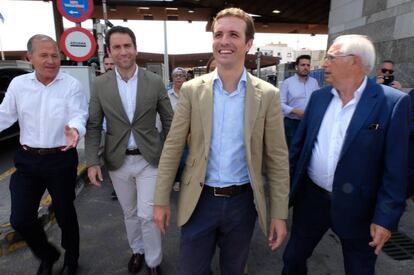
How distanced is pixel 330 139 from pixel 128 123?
59.0 inches

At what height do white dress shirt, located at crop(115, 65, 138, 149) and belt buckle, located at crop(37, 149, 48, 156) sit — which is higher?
white dress shirt, located at crop(115, 65, 138, 149)

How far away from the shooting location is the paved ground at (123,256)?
2727 millimetres

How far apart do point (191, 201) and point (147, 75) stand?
123cm

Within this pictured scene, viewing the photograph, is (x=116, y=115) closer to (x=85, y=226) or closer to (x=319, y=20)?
(x=85, y=226)

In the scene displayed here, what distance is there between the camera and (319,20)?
1755 cm

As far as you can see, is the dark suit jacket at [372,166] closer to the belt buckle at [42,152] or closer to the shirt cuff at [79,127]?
the shirt cuff at [79,127]

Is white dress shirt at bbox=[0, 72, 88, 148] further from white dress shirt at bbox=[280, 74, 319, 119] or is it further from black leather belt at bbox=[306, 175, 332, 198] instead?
white dress shirt at bbox=[280, 74, 319, 119]

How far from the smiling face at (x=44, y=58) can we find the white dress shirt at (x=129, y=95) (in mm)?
466

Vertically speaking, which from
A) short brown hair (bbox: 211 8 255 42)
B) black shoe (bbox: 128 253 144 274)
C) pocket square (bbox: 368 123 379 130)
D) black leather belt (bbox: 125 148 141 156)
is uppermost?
Result: short brown hair (bbox: 211 8 255 42)

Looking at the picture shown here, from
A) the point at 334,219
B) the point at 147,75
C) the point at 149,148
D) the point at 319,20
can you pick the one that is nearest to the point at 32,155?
the point at 149,148

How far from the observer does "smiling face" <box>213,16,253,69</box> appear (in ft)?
5.25

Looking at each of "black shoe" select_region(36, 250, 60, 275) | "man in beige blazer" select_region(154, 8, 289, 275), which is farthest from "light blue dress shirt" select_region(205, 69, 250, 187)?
"black shoe" select_region(36, 250, 60, 275)

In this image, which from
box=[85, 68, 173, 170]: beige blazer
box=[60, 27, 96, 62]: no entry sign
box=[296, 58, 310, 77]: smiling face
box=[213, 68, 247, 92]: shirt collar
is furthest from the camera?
box=[60, 27, 96, 62]: no entry sign

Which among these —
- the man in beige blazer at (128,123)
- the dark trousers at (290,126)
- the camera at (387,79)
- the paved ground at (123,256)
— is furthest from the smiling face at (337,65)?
the dark trousers at (290,126)
